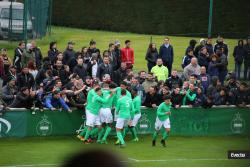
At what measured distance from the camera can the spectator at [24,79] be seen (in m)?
21.4

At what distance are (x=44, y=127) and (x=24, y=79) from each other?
174cm

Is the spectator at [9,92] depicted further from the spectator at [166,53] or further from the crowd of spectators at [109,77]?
the spectator at [166,53]

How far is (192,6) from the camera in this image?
1635 inches

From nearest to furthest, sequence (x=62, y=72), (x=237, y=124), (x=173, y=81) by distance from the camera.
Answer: (x=62, y=72) < (x=173, y=81) < (x=237, y=124)

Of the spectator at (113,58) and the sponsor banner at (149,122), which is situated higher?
the spectator at (113,58)

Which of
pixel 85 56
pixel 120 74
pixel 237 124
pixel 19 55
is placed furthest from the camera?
pixel 85 56

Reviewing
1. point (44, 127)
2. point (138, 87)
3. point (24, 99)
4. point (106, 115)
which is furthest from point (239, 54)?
point (24, 99)

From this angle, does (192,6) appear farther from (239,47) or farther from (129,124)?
(129,124)

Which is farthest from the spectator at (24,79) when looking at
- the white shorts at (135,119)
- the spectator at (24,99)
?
the white shorts at (135,119)

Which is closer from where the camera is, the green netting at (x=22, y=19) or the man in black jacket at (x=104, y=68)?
the man in black jacket at (x=104, y=68)

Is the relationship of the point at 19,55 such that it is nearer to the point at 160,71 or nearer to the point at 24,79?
the point at 24,79

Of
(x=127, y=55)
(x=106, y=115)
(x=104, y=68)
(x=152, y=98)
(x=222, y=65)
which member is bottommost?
(x=106, y=115)

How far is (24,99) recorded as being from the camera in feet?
67.6

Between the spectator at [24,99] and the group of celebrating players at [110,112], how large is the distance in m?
1.76
